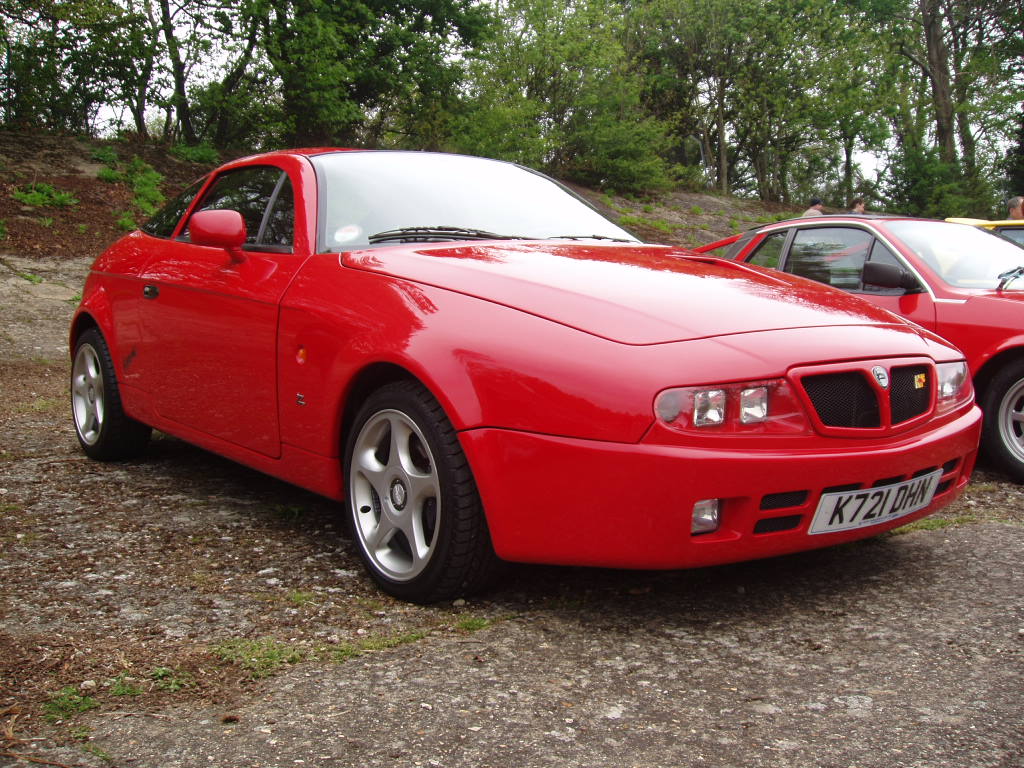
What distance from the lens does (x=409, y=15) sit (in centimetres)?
1975

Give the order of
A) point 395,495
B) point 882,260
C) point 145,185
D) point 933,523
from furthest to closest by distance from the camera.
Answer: point 145,185
point 882,260
point 933,523
point 395,495

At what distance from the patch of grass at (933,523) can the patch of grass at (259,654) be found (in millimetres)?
2305

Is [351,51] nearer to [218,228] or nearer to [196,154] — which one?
[196,154]

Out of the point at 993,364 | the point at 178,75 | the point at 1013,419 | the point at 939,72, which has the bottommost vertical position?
the point at 1013,419

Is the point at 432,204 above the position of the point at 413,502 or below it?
above

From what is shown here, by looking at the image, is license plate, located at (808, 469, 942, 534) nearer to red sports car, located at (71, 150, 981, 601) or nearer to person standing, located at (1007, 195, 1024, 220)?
red sports car, located at (71, 150, 981, 601)

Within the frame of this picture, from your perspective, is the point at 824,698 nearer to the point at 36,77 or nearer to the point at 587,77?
the point at 36,77

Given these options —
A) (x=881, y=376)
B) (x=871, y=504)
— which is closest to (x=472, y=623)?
(x=871, y=504)

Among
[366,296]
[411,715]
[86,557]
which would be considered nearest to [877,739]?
[411,715]

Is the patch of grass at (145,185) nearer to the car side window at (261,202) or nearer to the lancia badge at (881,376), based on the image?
the car side window at (261,202)

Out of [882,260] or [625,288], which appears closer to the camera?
[625,288]

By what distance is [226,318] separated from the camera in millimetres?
3906

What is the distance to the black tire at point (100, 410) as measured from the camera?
494 centimetres

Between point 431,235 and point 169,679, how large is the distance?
6.04 ft
